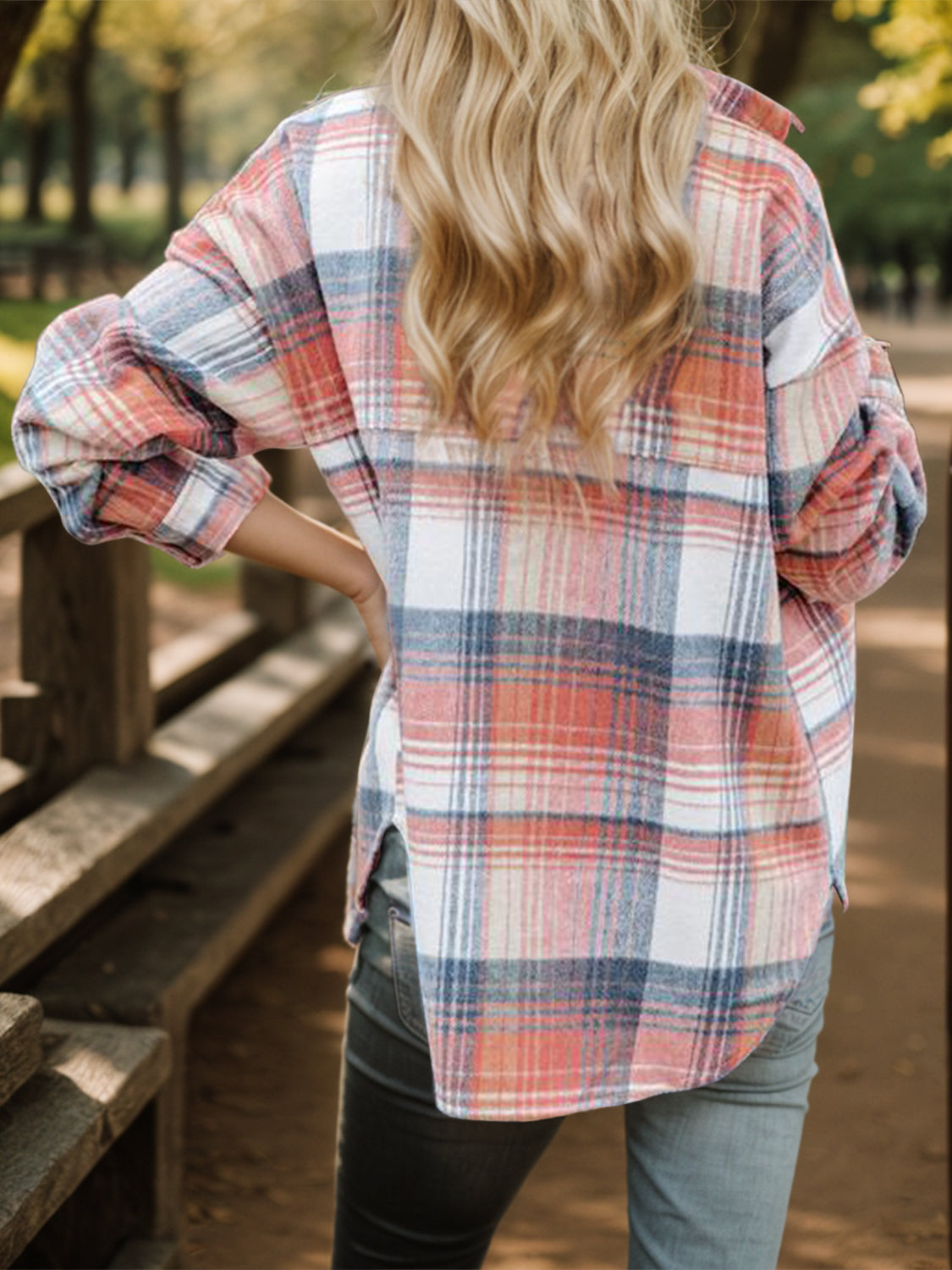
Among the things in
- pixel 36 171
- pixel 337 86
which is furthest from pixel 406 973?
→ pixel 36 171

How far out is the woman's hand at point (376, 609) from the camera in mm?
1731

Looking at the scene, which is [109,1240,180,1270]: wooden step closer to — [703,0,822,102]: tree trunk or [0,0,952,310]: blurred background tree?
[0,0,952,310]: blurred background tree

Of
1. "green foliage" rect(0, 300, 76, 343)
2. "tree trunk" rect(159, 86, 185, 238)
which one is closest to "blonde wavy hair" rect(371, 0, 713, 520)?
"green foliage" rect(0, 300, 76, 343)

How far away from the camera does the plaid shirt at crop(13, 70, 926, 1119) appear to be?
146 cm

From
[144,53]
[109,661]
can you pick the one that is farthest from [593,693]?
[144,53]

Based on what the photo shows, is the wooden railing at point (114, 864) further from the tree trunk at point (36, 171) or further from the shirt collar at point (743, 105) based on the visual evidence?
the tree trunk at point (36, 171)

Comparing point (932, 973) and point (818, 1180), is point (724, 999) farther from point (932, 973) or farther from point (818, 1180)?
point (932, 973)

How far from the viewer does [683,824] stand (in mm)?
1504

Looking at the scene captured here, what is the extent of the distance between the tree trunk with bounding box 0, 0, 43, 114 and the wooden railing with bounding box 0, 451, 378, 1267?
0.88 m

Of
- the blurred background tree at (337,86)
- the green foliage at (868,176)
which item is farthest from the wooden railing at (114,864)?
the green foliage at (868,176)

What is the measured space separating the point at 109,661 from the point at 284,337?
2.03 metres

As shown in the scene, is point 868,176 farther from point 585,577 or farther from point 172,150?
point 585,577

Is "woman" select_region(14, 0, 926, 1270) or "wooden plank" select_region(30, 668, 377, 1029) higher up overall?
"woman" select_region(14, 0, 926, 1270)

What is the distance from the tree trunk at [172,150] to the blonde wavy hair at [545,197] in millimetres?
32780
